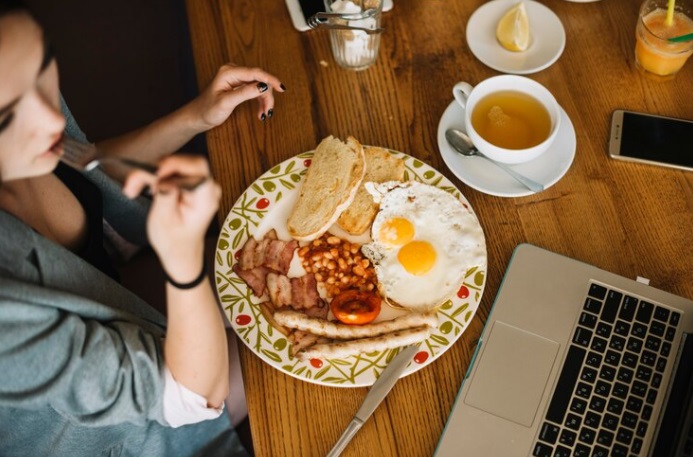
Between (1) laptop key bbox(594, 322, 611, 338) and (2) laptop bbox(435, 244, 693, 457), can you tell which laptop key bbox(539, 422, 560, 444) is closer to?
(2) laptop bbox(435, 244, 693, 457)

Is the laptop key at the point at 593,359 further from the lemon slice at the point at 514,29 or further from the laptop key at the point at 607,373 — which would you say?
the lemon slice at the point at 514,29

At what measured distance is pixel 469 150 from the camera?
1434 mm

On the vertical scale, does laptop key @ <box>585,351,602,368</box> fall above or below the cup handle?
below

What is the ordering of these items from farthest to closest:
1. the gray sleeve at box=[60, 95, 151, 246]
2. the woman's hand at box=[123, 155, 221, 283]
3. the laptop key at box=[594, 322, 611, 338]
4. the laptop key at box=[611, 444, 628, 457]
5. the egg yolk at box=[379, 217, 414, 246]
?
the gray sleeve at box=[60, 95, 151, 246] < the egg yolk at box=[379, 217, 414, 246] < the laptop key at box=[594, 322, 611, 338] < the laptop key at box=[611, 444, 628, 457] < the woman's hand at box=[123, 155, 221, 283]

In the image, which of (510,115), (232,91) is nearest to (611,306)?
(510,115)

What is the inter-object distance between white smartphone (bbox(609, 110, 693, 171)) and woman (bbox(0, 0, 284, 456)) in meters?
0.80

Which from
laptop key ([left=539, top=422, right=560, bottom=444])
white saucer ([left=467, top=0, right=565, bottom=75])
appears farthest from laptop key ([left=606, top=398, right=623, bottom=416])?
white saucer ([left=467, top=0, right=565, bottom=75])

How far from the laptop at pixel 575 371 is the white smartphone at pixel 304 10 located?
0.81 m

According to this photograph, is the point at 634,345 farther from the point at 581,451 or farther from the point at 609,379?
the point at 581,451

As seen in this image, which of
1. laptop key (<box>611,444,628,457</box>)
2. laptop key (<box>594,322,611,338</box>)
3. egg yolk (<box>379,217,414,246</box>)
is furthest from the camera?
egg yolk (<box>379,217,414,246</box>)

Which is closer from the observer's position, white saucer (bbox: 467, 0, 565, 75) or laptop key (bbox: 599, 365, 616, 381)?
laptop key (bbox: 599, 365, 616, 381)

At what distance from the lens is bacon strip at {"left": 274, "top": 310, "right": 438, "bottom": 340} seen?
1.23 metres

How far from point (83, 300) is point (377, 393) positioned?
553mm

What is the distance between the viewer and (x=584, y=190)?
141 cm
